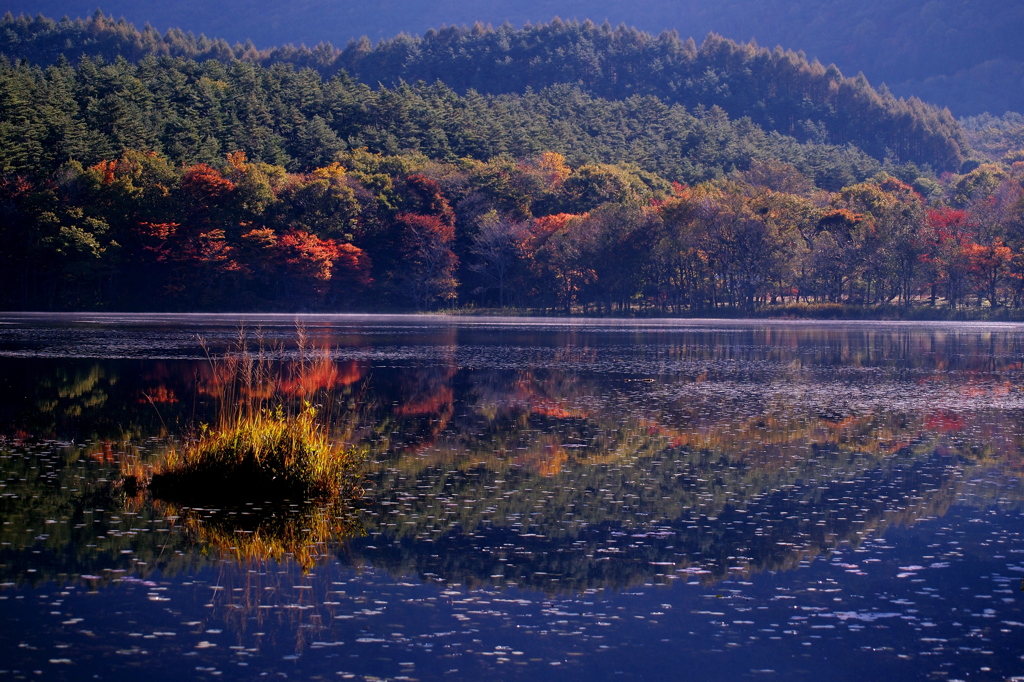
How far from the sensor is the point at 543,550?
1114 centimetres

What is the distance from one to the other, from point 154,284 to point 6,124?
1752cm

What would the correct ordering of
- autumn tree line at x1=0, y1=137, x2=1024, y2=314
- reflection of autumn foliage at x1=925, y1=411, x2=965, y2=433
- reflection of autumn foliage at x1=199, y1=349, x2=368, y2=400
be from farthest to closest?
autumn tree line at x1=0, y1=137, x2=1024, y2=314 < reflection of autumn foliage at x1=199, y1=349, x2=368, y2=400 < reflection of autumn foliage at x1=925, y1=411, x2=965, y2=433

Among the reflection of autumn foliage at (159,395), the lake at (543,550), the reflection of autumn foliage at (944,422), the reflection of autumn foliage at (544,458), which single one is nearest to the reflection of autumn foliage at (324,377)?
the lake at (543,550)

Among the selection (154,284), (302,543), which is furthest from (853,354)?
(154,284)

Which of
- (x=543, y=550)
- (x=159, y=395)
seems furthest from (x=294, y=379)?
(x=543, y=550)

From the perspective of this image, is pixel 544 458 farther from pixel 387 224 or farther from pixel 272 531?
pixel 387 224

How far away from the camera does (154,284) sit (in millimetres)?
94812

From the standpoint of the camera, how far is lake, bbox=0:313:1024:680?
8320 millimetres

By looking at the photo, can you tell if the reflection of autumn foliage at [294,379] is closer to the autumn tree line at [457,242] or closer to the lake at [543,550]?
the lake at [543,550]

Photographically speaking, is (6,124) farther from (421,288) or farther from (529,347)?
(529,347)

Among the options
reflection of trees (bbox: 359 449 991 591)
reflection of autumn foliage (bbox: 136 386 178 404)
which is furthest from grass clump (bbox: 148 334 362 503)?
reflection of autumn foliage (bbox: 136 386 178 404)

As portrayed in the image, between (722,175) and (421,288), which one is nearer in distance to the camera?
(421,288)

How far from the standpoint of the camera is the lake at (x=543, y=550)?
832cm

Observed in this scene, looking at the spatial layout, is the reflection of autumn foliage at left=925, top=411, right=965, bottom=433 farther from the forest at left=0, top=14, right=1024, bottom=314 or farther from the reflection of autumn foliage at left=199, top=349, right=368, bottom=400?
the forest at left=0, top=14, right=1024, bottom=314
